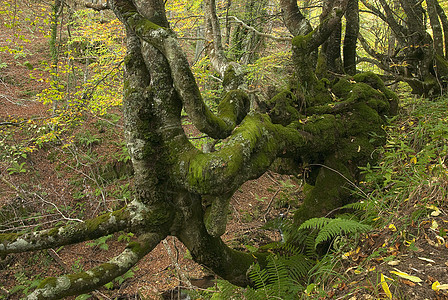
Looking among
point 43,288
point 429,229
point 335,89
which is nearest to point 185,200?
point 43,288

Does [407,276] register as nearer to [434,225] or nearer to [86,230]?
[434,225]

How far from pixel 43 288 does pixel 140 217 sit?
1065 millimetres

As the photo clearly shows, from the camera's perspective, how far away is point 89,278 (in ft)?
8.25

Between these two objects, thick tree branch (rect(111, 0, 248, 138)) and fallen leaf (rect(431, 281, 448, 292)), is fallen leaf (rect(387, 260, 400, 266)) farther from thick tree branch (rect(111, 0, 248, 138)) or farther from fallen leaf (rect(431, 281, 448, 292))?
thick tree branch (rect(111, 0, 248, 138))

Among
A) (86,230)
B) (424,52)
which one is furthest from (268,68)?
(86,230)

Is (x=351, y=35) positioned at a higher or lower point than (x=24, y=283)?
higher

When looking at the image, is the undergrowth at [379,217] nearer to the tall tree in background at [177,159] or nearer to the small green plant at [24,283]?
the tall tree in background at [177,159]

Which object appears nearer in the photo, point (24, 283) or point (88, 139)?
point (24, 283)

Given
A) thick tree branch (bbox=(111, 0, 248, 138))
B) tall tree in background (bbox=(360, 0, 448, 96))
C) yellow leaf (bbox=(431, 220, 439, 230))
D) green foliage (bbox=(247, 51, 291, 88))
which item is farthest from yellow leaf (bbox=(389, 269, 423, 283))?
green foliage (bbox=(247, 51, 291, 88))

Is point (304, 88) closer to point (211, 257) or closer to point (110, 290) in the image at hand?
point (211, 257)

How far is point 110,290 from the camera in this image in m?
6.65

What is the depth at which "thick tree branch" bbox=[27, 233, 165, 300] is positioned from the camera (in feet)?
7.59

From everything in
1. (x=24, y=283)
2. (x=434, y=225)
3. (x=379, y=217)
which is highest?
(x=434, y=225)

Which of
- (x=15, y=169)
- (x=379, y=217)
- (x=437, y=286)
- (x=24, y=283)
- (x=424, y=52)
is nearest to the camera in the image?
(x=437, y=286)
